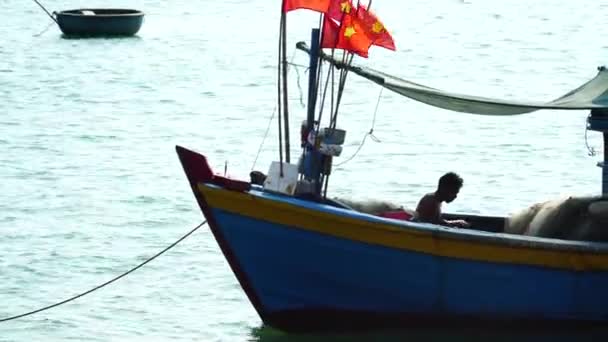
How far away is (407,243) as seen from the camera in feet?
34.8

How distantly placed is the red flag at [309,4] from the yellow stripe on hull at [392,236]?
4.39 feet

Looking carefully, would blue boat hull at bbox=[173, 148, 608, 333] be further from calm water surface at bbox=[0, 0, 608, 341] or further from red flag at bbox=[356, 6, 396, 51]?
red flag at bbox=[356, 6, 396, 51]

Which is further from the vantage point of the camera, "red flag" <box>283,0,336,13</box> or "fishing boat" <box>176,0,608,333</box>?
"red flag" <box>283,0,336,13</box>

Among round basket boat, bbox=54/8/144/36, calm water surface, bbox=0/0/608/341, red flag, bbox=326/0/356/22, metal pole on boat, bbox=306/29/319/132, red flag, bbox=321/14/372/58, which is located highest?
red flag, bbox=326/0/356/22

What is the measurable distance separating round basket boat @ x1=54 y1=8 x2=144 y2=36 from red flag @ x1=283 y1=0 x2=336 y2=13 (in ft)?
62.7

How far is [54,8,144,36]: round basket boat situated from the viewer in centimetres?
2972

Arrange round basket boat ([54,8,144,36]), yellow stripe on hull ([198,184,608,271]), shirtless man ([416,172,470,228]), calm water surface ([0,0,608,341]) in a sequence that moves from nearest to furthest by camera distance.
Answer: yellow stripe on hull ([198,184,608,271]), shirtless man ([416,172,470,228]), calm water surface ([0,0,608,341]), round basket boat ([54,8,144,36])

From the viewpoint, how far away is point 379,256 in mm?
10758

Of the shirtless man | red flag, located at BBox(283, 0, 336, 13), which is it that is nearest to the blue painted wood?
the shirtless man

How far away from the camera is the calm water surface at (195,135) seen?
14.0 metres

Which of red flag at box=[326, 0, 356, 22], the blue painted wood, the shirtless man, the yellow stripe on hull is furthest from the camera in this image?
the shirtless man

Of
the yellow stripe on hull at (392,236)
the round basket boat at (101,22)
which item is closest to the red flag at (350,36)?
the yellow stripe on hull at (392,236)

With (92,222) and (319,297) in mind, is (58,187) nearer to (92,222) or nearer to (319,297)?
(92,222)

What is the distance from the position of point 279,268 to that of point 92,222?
6.36 metres
